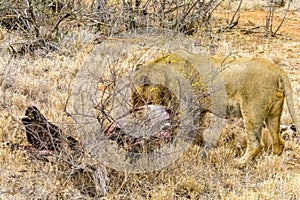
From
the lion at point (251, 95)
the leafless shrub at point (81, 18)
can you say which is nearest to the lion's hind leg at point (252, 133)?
the lion at point (251, 95)

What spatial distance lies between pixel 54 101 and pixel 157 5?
4977 millimetres

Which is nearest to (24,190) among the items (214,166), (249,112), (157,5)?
(214,166)

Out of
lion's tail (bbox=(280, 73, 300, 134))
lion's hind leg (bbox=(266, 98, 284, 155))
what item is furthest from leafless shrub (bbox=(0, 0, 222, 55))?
lion's tail (bbox=(280, 73, 300, 134))

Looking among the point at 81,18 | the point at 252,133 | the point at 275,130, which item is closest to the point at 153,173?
the point at 252,133

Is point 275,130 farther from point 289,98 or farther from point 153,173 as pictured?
point 153,173

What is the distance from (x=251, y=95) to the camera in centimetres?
468

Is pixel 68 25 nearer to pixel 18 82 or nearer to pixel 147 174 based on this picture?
pixel 18 82

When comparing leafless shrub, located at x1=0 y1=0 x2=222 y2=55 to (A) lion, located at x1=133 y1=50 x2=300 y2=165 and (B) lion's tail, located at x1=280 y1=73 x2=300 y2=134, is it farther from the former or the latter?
(B) lion's tail, located at x1=280 y1=73 x2=300 y2=134

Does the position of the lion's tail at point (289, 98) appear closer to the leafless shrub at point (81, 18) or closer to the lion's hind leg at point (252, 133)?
the lion's hind leg at point (252, 133)

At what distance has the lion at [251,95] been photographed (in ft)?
15.4

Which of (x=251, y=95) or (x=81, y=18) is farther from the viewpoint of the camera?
(x=81, y=18)

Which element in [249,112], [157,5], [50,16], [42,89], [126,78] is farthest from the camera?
[157,5]

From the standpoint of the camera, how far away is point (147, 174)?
410 cm

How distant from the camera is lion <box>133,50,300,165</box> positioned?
4.68m
